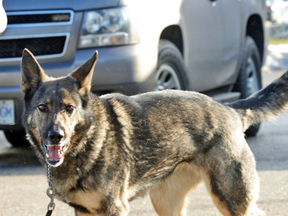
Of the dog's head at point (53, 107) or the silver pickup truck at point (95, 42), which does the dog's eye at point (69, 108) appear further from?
the silver pickup truck at point (95, 42)

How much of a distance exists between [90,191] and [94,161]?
208 millimetres

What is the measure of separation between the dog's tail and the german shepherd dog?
0.34 feet

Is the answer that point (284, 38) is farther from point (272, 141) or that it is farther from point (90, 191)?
point (90, 191)

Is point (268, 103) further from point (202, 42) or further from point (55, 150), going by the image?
point (202, 42)

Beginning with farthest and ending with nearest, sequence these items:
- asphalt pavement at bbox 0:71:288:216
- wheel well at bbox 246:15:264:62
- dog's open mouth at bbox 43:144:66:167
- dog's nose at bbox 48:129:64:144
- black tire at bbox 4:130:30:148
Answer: wheel well at bbox 246:15:264:62 → black tire at bbox 4:130:30:148 → asphalt pavement at bbox 0:71:288:216 → dog's open mouth at bbox 43:144:66:167 → dog's nose at bbox 48:129:64:144

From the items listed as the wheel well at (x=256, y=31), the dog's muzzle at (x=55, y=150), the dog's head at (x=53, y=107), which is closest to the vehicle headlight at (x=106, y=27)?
the dog's head at (x=53, y=107)

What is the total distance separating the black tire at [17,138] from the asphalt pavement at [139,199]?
0.09 metres

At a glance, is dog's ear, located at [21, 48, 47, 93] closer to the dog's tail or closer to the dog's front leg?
the dog's front leg

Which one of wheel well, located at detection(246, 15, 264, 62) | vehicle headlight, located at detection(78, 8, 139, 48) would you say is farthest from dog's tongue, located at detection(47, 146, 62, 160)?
wheel well, located at detection(246, 15, 264, 62)

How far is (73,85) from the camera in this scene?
160 inches

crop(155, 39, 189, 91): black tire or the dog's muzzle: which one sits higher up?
the dog's muzzle

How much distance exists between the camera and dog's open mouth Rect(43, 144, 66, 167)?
3.84m

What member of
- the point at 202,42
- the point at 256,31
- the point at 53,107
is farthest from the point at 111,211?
the point at 256,31

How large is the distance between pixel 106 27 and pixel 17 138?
2.09 metres
